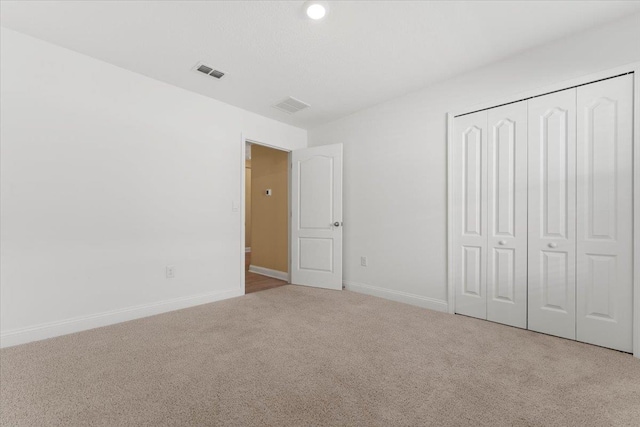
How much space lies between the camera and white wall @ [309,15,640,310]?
7.61 ft

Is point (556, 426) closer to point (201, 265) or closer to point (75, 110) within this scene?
point (201, 265)

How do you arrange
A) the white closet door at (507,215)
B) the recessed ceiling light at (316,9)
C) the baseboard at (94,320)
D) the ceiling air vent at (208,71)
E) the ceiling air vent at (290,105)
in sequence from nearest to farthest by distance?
the recessed ceiling light at (316,9), the baseboard at (94,320), the white closet door at (507,215), the ceiling air vent at (208,71), the ceiling air vent at (290,105)

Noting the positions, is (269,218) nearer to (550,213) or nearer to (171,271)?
(171,271)

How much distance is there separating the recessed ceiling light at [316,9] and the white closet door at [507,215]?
1851mm

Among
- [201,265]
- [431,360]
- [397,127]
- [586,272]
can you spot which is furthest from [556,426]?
[201,265]

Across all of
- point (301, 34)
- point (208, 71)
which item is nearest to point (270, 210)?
point (208, 71)

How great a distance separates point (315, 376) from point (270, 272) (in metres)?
3.43

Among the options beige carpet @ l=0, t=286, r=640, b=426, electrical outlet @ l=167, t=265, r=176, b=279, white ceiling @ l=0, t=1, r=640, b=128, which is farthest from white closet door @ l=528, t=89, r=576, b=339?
electrical outlet @ l=167, t=265, r=176, b=279

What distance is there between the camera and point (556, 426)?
1348mm

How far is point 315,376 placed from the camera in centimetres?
177

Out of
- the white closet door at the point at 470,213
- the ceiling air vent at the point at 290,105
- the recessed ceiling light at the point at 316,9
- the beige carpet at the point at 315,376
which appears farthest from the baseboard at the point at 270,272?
the recessed ceiling light at the point at 316,9

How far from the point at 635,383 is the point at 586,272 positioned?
809 millimetres

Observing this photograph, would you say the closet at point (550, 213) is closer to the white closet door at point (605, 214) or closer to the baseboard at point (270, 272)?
the white closet door at point (605, 214)

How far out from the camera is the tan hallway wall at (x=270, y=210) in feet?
16.1
